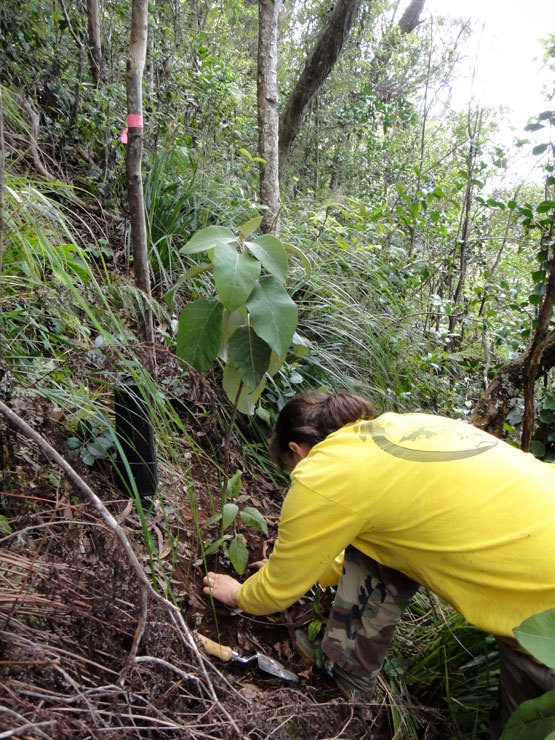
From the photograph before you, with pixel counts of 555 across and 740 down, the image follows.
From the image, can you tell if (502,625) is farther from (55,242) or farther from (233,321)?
(55,242)

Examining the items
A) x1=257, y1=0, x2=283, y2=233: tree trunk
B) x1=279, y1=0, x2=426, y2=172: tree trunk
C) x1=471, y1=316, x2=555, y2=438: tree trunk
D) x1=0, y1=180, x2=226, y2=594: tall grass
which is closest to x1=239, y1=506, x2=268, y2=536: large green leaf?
x1=0, y1=180, x2=226, y2=594: tall grass

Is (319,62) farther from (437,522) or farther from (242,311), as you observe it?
(437,522)

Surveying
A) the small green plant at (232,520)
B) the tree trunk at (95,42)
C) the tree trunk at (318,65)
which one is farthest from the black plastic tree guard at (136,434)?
the tree trunk at (318,65)

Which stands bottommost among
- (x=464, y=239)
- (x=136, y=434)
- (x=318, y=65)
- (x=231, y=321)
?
(x=136, y=434)

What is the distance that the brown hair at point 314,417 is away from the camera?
180 centimetres

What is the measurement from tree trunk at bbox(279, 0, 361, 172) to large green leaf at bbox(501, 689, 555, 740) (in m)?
5.25

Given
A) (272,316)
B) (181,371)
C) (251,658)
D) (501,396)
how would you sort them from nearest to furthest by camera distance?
(272,316) → (251,658) → (181,371) → (501,396)

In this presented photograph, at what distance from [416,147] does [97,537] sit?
8272 millimetres

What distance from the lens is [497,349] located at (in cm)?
432

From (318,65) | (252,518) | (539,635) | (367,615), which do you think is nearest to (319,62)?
(318,65)

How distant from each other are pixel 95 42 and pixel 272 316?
142 inches

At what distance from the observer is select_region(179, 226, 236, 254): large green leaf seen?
5.25ft

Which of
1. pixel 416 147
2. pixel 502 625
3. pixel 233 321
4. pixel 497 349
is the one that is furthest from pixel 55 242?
pixel 416 147

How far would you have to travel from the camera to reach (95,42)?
394 centimetres
